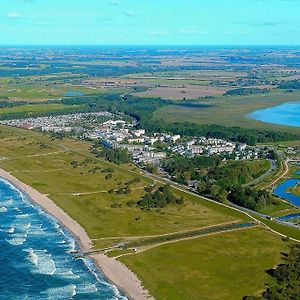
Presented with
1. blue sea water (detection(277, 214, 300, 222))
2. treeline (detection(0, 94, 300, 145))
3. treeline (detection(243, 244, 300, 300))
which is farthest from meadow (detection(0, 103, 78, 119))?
treeline (detection(243, 244, 300, 300))

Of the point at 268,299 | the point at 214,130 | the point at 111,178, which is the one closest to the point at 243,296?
the point at 268,299

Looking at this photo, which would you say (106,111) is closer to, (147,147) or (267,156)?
(147,147)

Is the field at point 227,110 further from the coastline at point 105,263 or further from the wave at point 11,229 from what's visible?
the wave at point 11,229

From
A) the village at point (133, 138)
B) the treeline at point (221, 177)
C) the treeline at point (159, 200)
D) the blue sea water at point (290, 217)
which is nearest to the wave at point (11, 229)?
the treeline at point (159, 200)

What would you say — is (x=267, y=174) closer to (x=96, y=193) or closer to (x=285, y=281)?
(x=96, y=193)

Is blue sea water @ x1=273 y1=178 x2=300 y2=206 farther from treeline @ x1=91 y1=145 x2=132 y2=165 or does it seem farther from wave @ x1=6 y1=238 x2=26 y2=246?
wave @ x1=6 y1=238 x2=26 y2=246

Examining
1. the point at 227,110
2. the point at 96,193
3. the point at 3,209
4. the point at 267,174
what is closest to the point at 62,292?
the point at 3,209
